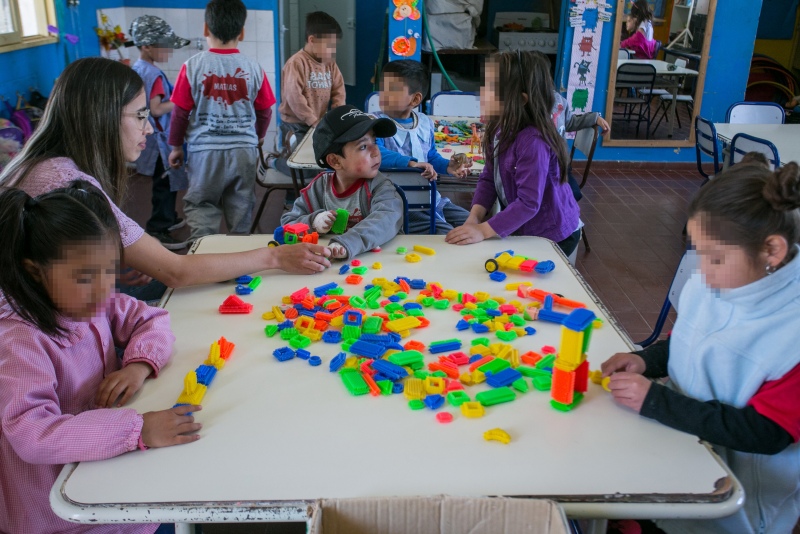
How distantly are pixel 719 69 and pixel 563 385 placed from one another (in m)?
6.51

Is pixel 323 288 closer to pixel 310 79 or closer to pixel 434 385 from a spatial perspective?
pixel 434 385

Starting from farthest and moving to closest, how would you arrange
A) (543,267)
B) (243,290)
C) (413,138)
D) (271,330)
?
(413,138)
(543,267)
(243,290)
(271,330)

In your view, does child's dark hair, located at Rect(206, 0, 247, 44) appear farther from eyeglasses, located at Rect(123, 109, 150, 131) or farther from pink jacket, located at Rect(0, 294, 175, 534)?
pink jacket, located at Rect(0, 294, 175, 534)

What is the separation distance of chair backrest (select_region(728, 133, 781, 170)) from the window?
164 inches

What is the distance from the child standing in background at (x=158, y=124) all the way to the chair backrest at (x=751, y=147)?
11.2 feet

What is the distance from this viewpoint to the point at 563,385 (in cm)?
133

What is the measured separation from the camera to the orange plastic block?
4.34 ft

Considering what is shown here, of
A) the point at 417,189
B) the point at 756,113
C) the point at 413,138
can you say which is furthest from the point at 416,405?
the point at 756,113

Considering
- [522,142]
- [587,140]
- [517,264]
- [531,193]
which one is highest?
[522,142]

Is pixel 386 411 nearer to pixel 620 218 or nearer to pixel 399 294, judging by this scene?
pixel 399 294

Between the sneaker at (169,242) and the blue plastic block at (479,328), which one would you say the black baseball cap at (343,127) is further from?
the sneaker at (169,242)

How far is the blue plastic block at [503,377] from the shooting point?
143 centimetres

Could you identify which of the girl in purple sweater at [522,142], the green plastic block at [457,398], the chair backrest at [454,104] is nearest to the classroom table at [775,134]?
the chair backrest at [454,104]

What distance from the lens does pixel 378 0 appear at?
762 centimetres
